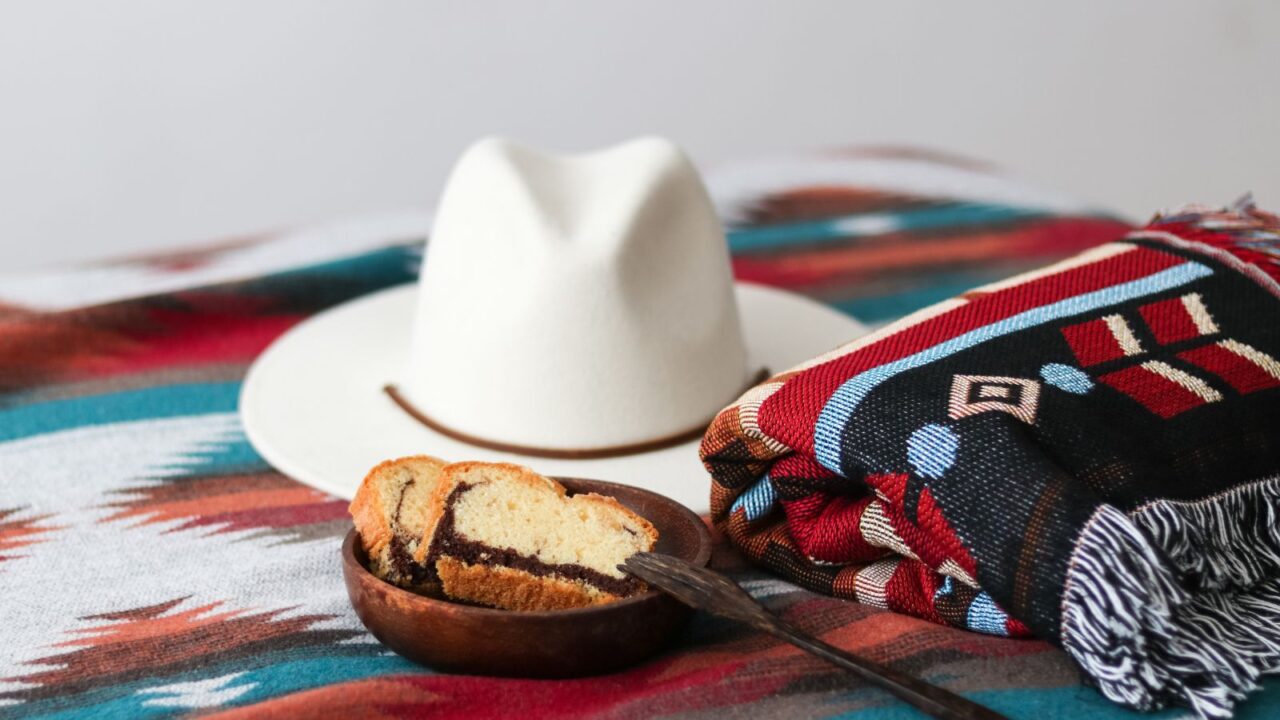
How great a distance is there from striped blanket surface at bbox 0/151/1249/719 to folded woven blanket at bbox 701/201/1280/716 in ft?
0.12

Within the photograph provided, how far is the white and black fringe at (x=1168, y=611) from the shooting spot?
71 centimetres

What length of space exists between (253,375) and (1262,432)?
3.02 ft

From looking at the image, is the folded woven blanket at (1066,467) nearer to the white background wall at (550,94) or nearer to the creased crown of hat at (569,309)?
the creased crown of hat at (569,309)

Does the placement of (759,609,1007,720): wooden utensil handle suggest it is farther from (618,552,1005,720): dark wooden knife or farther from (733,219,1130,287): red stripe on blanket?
(733,219,1130,287): red stripe on blanket

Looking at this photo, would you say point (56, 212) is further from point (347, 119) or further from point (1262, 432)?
point (1262, 432)

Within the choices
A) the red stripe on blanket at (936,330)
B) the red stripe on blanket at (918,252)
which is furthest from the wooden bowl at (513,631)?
the red stripe on blanket at (918,252)

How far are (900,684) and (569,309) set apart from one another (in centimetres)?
51

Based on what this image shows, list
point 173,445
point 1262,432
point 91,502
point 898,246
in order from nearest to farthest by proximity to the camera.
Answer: point 1262,432
point 91,502
point 173,445
point 898,246

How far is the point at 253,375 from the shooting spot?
1297mm

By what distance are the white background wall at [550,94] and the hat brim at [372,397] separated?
1555mm

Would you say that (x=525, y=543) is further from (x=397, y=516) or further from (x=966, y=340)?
(x=966, y=340)

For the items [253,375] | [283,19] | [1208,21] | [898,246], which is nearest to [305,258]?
[253,375]

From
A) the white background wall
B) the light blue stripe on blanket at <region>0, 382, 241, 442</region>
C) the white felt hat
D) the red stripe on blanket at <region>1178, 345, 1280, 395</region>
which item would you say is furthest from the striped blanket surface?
the white background wall

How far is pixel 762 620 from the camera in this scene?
744 mm
